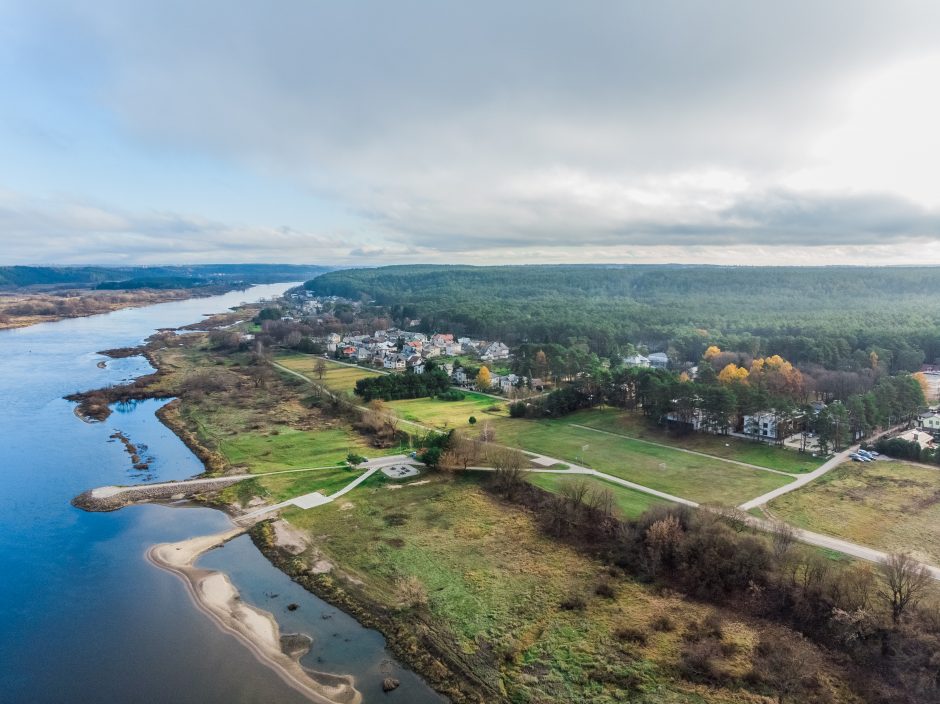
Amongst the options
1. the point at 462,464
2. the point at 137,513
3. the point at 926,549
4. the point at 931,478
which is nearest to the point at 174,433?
the point at 137,513

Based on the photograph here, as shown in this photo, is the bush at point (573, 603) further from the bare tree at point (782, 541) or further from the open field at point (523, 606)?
the bare tree at point (782, 541)

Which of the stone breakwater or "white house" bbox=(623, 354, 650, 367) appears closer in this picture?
the stone breakwater

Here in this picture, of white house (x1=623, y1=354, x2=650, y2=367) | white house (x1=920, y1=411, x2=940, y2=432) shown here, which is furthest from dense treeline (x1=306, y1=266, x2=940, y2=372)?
white house (x1=920, y1=411, x2=940, y2=432)

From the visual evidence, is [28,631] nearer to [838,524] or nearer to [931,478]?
[838,524]

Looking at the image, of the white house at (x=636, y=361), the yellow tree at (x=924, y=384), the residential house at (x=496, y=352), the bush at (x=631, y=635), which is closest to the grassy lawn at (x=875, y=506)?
the bush at (x=631, y=635)

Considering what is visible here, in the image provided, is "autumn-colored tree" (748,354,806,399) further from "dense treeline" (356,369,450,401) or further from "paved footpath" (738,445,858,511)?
"dense treeline" (356,369,450,401)

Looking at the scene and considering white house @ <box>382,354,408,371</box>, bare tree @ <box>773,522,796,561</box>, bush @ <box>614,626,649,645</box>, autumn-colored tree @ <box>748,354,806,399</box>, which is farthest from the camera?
white house @ <box>382,354,408,371</box>
